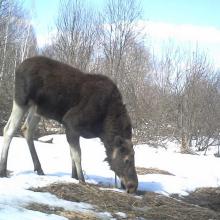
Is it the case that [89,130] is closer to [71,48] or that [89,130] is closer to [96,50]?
[71,48]

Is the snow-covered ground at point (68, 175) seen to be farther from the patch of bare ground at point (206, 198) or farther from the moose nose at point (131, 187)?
the moose nose at point (131, 187)

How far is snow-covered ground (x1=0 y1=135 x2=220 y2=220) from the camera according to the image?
6493 millimetres

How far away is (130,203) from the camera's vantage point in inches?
304

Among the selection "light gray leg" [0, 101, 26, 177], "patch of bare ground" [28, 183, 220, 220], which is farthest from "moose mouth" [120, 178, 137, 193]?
"light gray leg" [0, 101, 26, 177]

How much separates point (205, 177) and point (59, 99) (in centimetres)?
537

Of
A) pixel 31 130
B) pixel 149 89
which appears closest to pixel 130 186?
pixel 31 130

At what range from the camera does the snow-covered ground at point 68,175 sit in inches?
256

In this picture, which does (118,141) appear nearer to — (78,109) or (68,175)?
(78,109)

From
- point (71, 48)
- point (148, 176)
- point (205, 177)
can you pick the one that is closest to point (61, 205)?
point (148, 176)

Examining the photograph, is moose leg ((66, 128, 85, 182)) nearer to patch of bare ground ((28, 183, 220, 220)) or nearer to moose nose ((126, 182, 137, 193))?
patch of bare ground ((28, 183, 220, 220))

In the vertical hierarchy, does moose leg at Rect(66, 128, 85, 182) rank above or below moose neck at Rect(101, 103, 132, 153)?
below

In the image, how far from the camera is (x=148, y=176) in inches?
443

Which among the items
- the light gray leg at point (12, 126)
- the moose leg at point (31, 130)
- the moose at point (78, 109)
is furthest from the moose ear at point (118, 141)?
the light gray leg at point (12, 126)

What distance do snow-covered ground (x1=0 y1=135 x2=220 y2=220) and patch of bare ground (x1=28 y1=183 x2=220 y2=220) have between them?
0.94 ft
